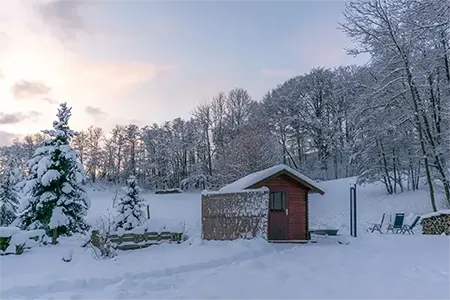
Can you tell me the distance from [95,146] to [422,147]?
3500 centimetres

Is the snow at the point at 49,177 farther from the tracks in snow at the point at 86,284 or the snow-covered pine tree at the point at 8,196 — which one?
the tracks in snow at the point at 86,284

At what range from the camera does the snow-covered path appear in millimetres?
6265

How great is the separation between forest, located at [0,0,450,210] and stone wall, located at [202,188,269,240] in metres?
6.78

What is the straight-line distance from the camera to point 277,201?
538 inches

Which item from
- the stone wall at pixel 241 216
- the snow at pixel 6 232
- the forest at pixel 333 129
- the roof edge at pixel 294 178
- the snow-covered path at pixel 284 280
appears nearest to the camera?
the snow-covered path at pixel 284 280

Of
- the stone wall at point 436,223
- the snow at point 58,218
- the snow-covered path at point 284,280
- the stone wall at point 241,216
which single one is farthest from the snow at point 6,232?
the stone wall at point 436,223

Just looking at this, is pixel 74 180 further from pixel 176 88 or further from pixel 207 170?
pixel 207 170

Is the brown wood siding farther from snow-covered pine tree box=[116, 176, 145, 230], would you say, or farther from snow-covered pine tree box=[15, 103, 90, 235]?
snow-covered pine tree box=[15, 103, 90, 235]

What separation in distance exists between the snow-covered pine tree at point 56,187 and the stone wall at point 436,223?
43.6ft

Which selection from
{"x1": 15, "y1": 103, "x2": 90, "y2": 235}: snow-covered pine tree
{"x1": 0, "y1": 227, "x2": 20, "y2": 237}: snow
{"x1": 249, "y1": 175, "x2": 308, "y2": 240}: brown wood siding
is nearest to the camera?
{"x1": 0, "y1": 227, "x2": 20, "y2": 237}: snow

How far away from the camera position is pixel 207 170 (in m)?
35.8

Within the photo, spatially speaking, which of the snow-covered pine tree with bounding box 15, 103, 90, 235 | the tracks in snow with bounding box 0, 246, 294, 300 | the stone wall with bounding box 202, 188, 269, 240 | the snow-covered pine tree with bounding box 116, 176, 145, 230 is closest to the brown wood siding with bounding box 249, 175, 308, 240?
the stone wall with bounding box 202, 188, 269, 240

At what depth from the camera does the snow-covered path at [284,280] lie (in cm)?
627

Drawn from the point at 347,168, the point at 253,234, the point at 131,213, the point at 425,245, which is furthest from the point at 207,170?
the point at 425,245
